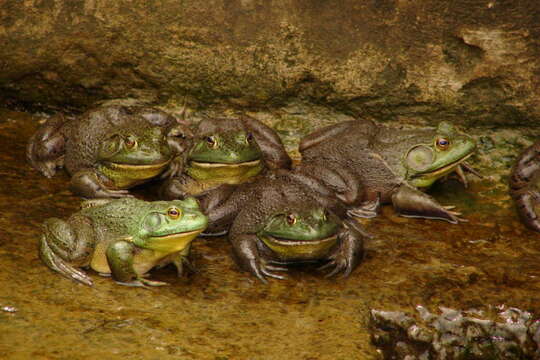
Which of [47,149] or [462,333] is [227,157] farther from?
[462,333]

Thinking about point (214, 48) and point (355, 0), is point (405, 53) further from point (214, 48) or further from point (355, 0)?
point (214, 48)

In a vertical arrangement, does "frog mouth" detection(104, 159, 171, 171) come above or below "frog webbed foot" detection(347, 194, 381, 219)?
above

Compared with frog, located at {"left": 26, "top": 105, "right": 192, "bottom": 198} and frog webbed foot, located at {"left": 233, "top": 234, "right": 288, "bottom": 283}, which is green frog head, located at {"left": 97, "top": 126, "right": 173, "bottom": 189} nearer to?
frog, located at {"left": 26, "top": 105, "right": 192, "bottom": 198}

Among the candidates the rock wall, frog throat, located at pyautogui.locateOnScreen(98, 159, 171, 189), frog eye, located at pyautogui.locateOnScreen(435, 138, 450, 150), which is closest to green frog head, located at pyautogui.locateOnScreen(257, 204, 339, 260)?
frog throat, located at pyautogui.locateOnScreen(98, 159, 171, 189)

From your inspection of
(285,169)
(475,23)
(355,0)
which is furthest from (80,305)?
(475,23)

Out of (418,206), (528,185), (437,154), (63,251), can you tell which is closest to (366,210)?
(418,206)

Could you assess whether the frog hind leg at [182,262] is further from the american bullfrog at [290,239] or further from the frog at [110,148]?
the frog at [110,148]

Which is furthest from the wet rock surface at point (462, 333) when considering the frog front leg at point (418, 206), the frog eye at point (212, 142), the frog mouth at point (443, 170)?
the frog eye at point (212, 142)
